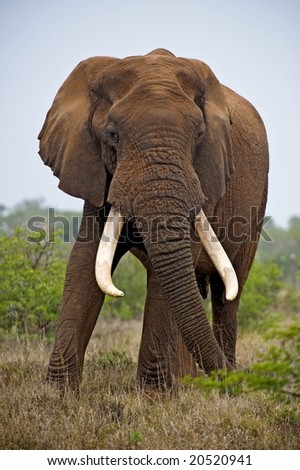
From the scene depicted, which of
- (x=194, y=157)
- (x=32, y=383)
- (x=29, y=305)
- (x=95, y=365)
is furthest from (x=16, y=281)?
(x=194, y=157)

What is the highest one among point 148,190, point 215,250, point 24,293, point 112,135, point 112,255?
point 112,135

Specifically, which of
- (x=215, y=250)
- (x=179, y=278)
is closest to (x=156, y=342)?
(x=215, y=250)

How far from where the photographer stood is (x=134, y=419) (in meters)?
7.48

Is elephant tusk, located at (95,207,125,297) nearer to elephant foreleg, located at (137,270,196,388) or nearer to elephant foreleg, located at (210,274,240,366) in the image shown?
elephant foreleg, located at (137,270,196,388)

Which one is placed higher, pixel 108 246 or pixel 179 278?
pixel 108 246

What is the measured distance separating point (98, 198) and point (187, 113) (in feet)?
2.95

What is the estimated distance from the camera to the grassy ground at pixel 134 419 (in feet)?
22.7

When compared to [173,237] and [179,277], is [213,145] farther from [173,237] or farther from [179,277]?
[179,277]

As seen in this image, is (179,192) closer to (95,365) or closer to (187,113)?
(187,113)

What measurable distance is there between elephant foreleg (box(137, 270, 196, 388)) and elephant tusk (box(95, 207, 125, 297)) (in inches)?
21.2

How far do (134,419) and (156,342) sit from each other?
3.03ft

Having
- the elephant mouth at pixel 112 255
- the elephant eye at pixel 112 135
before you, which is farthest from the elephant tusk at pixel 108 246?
the elephant eye at pixel 112 135

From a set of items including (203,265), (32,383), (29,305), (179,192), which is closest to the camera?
(179,192)
